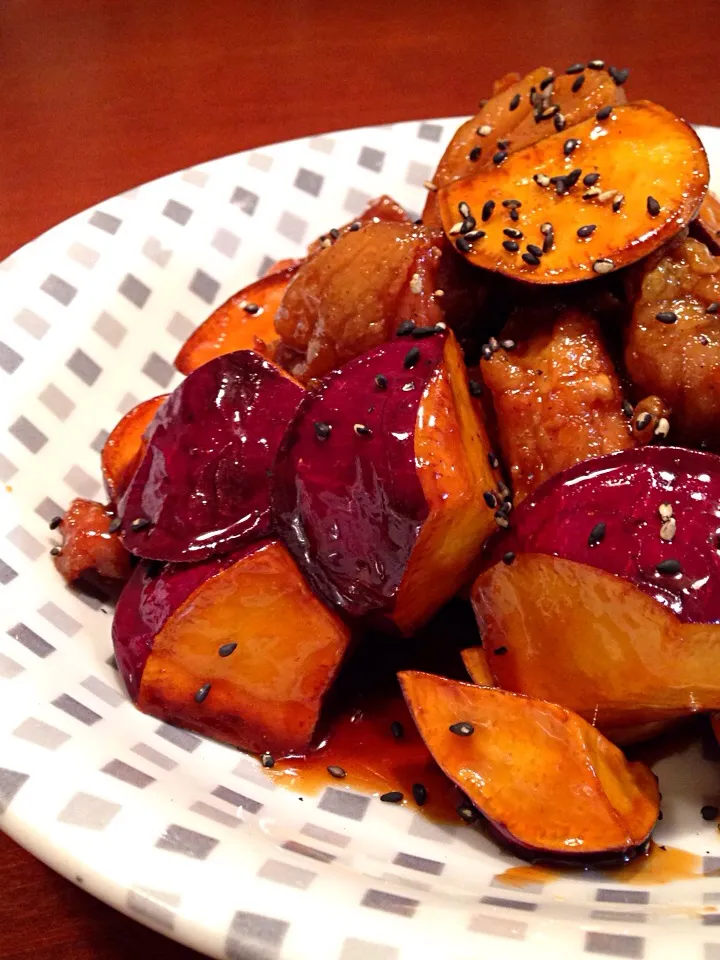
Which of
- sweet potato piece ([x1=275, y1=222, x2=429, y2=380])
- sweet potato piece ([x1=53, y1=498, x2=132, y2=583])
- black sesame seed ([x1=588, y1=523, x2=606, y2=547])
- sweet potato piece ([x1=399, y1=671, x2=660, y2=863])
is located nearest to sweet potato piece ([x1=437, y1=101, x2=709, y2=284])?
sweet potato piece ([x1=275, y1=222, x2=429, y2=380])

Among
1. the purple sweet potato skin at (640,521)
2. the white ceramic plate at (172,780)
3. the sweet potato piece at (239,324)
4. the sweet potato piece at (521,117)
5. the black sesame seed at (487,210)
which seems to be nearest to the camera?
the white ceramic plate at (172,780)

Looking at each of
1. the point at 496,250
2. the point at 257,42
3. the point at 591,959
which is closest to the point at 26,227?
the point at 257,42

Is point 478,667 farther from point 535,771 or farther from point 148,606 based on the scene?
point 148,606

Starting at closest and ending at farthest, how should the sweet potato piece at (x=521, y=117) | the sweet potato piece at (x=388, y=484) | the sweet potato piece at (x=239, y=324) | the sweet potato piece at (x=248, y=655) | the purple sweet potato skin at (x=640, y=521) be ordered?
1. the purple sweet potato skin at (x=640, y=521)
2. the sweet potato piece at (x=388, y=484)
3. the sweet potato piece at (x=248, y=655)
4. the sweet potato piece at (x=521, y=117)
5. the sweet potato piece at (x=239, y=324)

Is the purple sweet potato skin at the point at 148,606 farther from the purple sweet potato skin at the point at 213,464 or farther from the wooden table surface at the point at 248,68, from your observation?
the wooden table surface at the point at 248,68

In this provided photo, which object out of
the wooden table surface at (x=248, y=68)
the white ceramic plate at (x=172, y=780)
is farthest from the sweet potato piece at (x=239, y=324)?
the wooden table surface at (x=248, y=68)

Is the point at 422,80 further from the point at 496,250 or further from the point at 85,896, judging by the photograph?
the point at 85,896

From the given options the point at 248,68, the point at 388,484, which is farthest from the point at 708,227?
the point at 248,68

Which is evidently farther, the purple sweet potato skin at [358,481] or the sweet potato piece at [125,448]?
the sweet potato piece at [125,448]
